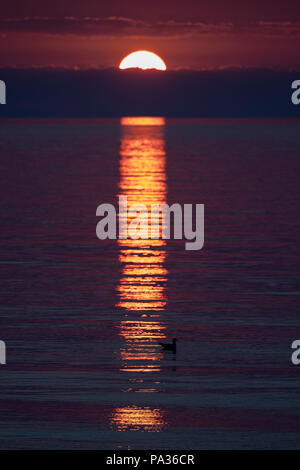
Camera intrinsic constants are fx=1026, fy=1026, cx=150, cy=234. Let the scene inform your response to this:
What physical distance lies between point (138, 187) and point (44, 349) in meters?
44.7

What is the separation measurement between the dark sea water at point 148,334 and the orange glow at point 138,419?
4cm

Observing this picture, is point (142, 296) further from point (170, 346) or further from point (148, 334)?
point (170, 346)

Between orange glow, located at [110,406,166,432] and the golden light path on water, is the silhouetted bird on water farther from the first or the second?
orange glow, located at [110,406,166,432]

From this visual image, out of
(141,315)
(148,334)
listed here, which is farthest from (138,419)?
(141,315)

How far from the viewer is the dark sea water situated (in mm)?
19500

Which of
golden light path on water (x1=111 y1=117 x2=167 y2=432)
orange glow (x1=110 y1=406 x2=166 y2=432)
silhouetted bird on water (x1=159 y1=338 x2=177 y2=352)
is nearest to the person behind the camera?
orange glow (x1=110 y1=406 x2=166 y2=432)

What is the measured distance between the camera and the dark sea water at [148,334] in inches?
768

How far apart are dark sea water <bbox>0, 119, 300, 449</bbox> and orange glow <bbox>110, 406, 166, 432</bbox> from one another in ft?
0.12

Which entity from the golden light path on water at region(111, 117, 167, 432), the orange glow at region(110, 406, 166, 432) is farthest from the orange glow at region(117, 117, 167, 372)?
the orange glow at region(110, 406, 166, 432)

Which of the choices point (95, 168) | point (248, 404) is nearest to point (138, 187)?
point (95, 168)

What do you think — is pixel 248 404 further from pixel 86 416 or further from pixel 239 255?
pixel 239 255

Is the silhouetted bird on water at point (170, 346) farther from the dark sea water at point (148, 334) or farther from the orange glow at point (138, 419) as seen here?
the orange glow at point (138, 419)

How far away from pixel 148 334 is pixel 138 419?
20.8 ft

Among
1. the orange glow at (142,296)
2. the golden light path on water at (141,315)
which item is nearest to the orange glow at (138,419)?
the golden light path on water at (141,315)
